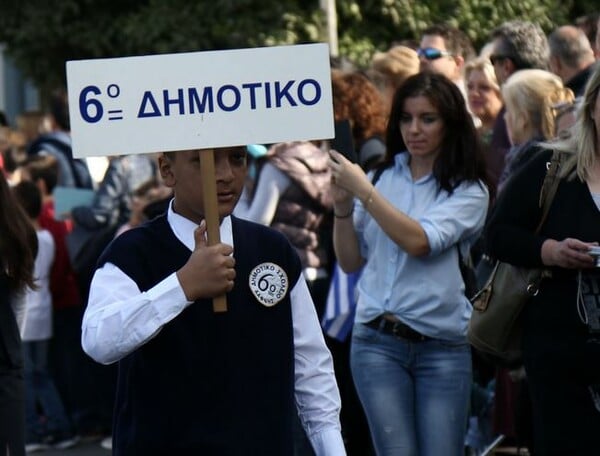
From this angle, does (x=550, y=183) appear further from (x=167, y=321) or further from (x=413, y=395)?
(x=167, y=321)

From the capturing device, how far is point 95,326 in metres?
3.96

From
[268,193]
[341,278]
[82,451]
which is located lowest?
[82,451]

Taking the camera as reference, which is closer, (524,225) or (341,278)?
(524,225)

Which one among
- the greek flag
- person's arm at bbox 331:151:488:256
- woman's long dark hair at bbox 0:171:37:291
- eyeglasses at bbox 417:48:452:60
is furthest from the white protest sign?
eyeglasses at bbox 417:48:452:60

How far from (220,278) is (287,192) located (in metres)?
4.17

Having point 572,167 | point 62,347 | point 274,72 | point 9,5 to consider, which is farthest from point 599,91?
point 9,5

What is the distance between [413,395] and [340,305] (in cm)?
162

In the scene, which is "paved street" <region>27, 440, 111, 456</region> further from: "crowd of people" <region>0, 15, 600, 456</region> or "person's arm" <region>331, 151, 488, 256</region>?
Result: "person's arm" <region>331, 151, 488, 256</region>

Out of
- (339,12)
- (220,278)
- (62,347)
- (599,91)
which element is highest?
(339,12)

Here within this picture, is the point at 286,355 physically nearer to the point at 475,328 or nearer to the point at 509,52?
the point at 475,328

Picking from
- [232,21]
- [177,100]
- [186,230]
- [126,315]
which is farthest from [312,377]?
[232,21]

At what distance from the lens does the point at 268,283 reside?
13.5ft

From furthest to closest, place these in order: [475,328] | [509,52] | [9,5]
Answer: [9,5] → [509,52] → [475,328]

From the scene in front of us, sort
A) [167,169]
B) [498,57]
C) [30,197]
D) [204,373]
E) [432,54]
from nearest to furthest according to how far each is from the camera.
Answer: [204,373] < [167,169] < [498,57] < [432,54] < [30,197]
